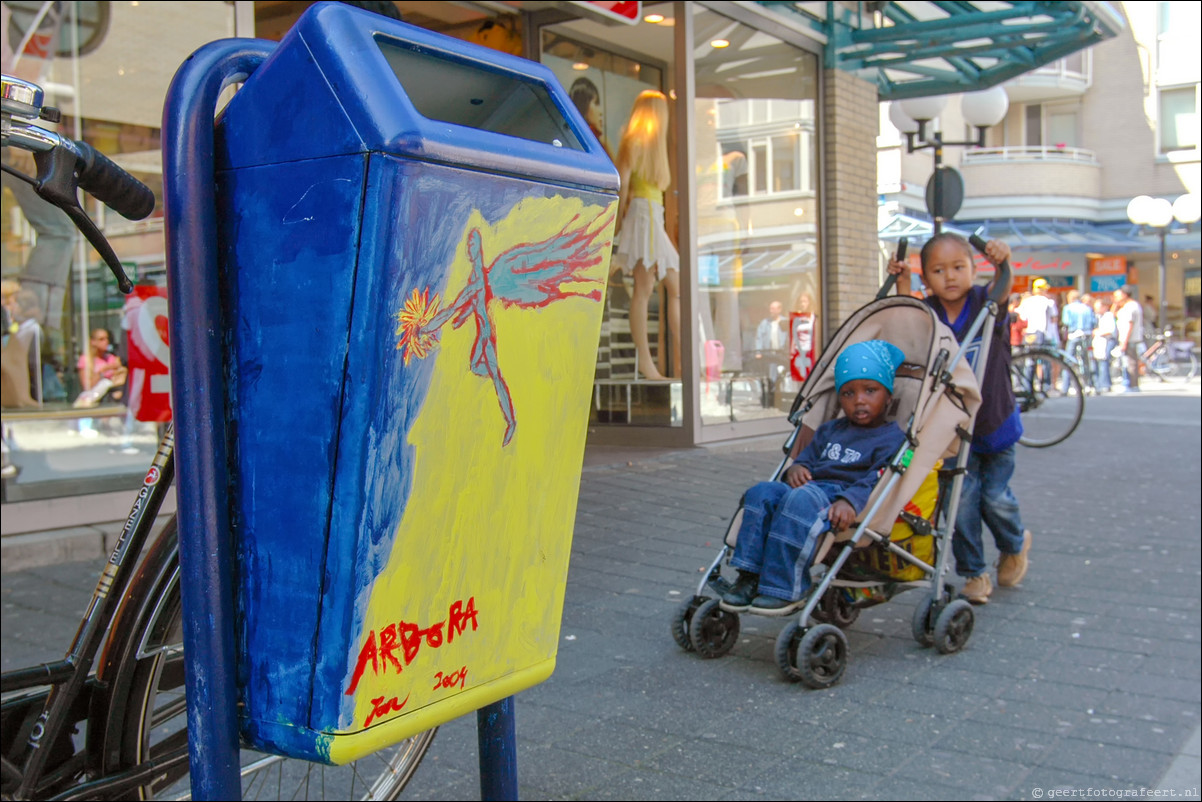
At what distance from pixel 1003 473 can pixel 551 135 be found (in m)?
4.26

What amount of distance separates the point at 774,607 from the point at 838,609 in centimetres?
84

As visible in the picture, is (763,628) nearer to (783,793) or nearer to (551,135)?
(783,793)

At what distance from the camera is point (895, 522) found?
14.7 feet

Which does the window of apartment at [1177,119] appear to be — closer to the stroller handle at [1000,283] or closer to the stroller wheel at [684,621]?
the stroller handle at [1000,283]

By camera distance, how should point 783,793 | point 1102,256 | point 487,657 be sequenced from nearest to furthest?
point 487,657, point 783,793, point 1102,256

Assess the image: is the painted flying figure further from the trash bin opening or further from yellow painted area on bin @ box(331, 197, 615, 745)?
the trash bin opening

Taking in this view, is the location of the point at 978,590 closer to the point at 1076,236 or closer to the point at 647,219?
the point at 647,219

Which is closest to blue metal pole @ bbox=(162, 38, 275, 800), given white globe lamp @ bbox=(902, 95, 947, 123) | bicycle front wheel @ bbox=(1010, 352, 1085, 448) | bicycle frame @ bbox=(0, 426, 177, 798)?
bicycle frame @ bbox=(0, 426, 177, 798)

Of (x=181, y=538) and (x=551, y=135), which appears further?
(x=551, y=135)

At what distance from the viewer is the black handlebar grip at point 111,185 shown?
1674 millimetres

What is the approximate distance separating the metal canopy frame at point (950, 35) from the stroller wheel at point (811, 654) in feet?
24.7

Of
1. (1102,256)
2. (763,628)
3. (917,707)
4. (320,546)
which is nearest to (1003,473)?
(763,628)

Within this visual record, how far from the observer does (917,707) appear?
3943 mm
